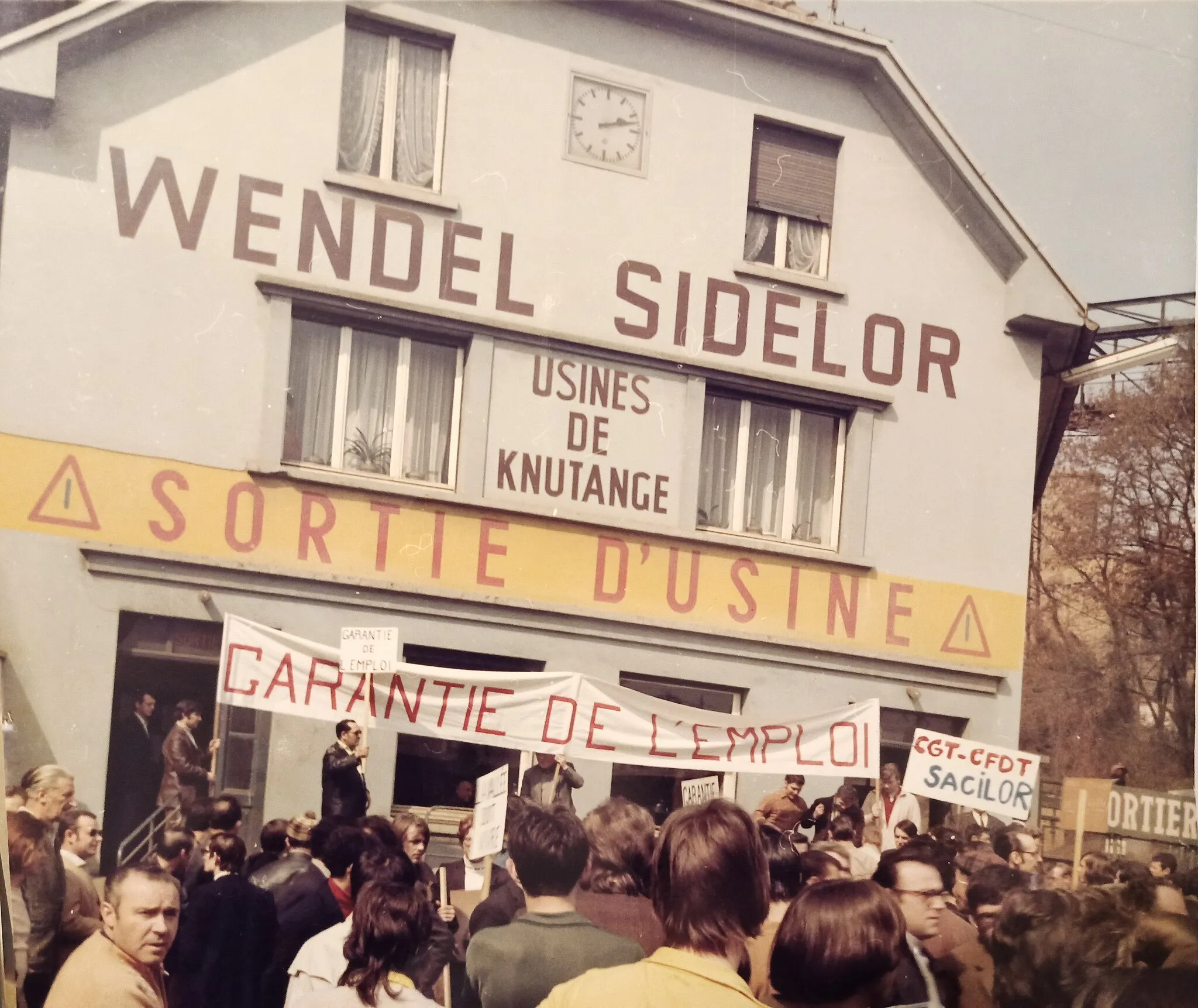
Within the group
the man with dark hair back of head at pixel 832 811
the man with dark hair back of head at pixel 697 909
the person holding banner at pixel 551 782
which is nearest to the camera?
the man with dark hair back of head at pixel 697 909

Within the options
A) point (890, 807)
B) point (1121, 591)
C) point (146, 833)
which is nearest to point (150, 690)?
point (146, 833)

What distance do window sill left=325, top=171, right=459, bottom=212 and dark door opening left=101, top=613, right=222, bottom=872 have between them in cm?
165

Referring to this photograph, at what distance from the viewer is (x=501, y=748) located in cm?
555

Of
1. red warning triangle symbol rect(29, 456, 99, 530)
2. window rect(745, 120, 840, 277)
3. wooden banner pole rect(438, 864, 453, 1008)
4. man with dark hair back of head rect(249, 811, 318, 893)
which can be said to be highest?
window rect(745, 120, 840, 277)

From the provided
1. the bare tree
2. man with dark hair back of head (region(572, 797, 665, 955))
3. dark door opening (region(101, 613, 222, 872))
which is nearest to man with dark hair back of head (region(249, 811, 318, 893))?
dark door opening (region(101, 613, 222, 872))

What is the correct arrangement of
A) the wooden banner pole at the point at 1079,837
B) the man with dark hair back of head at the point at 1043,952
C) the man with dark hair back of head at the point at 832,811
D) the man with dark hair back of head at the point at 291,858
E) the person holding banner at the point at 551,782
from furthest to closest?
the wooden banner pole at the point at 1079,837 → the man with dark hair back of head at the point at 832,811 → the man with dark hair back of head at the point at 1043,952 → the person holding banner at the point at 551,782 → the man with dark hair back of head at the point at 291,858

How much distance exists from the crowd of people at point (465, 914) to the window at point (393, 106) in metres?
2.12

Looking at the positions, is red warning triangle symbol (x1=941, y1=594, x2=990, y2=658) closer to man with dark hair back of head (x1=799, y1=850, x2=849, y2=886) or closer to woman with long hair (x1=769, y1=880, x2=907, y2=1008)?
man with dark hair back of head (x1=799, y1=850, x2=849, y2=886)

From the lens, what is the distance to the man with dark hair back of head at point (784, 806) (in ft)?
19.2

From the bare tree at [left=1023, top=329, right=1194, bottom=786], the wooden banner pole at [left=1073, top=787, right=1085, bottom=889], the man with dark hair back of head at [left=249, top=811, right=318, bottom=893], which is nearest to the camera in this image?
the man with dark hair back of head at [left=249, top=811, right=318, bottom=893]

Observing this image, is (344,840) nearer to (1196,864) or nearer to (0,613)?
(0,613)

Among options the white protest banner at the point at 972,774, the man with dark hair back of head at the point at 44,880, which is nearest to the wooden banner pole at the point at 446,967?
the man with dark hair back of head at the point at 44,880

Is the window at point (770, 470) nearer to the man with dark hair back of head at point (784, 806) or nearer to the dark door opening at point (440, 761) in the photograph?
the man with dark hair back of head at point (784, 806)

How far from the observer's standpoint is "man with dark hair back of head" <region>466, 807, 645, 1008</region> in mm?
5141
